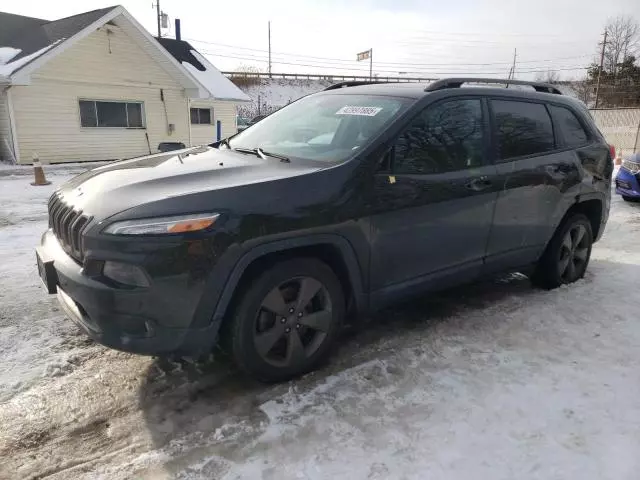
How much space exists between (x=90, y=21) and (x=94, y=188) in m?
14.9

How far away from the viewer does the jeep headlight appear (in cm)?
241

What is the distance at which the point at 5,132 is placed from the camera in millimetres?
15109

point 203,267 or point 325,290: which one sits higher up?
point 203,267

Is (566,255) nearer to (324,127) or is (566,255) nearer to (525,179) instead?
(525,179)

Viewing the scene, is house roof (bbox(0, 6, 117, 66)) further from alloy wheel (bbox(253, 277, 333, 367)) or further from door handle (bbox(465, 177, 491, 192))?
alloy wheel (bbox(253, 277, 333, 367))

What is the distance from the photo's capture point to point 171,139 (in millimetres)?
18484

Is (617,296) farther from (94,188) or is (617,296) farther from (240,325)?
(94,188)

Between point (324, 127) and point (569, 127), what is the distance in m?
2.42

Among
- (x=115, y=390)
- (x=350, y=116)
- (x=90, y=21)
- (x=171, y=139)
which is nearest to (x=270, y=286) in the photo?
(x=115, y=390)

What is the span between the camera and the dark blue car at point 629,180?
904 cm

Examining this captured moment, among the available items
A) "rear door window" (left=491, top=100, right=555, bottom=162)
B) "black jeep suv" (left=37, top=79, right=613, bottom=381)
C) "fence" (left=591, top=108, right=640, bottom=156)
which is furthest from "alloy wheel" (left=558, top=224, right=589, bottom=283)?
"fence" (left=591, top=108, right=640, bottom=156)

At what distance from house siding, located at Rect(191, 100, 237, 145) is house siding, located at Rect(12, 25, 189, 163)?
170 cm

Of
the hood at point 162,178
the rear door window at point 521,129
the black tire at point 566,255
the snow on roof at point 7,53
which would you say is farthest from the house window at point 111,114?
the black tire at point 566,255

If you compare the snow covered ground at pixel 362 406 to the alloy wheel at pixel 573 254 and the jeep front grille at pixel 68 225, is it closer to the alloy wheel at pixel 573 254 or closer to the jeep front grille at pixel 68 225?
the alloy wheel at pixel 573 254
